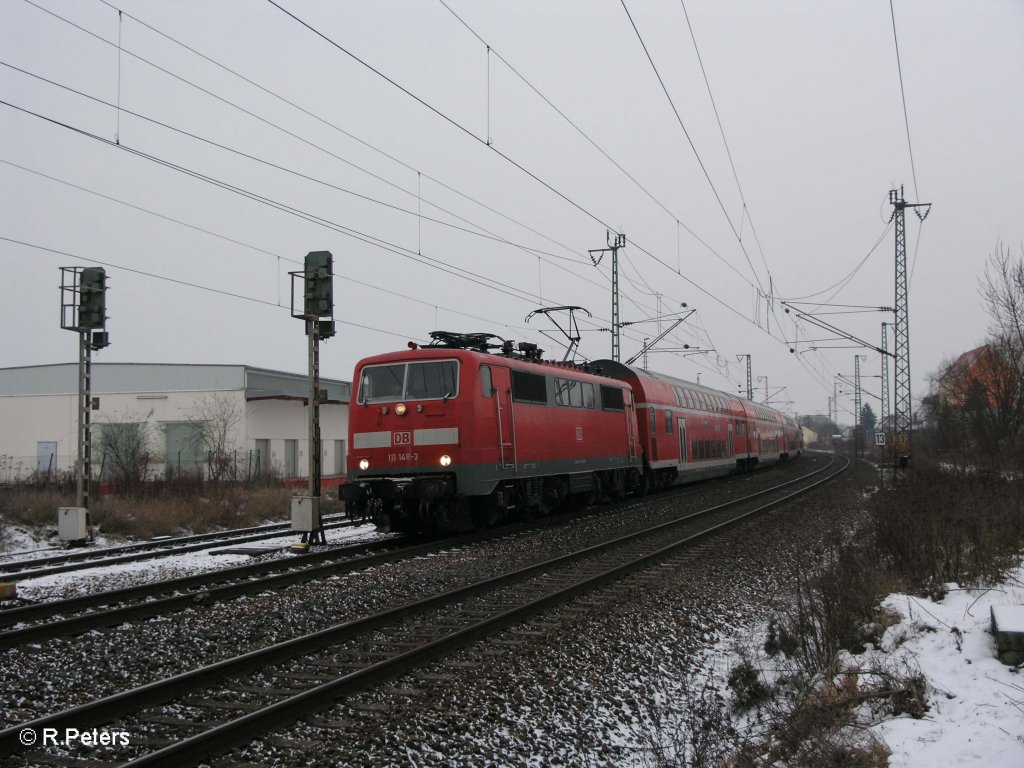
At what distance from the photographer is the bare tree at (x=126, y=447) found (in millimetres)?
21500

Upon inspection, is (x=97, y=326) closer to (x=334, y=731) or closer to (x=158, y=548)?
(x=158, y=548)

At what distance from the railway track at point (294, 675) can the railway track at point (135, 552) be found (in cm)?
600

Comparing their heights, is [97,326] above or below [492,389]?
above

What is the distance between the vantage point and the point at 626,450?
66.1ft

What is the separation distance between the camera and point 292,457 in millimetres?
38562

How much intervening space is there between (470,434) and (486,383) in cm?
100

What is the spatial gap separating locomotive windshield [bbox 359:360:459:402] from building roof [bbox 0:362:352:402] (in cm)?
2513

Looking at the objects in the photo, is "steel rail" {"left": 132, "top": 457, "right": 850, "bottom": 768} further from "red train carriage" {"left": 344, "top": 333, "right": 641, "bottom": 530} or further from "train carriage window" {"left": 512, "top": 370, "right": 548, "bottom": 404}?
"train carriage window" {"left": 512, "top": 370, "right": 548, "bottom": 404}

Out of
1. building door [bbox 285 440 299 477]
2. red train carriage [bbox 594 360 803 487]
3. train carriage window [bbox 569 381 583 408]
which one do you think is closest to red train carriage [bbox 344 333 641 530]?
train carriage window [bbox 569 381 583 408]

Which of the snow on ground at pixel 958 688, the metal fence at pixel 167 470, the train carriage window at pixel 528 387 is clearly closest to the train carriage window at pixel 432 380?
the train carriage window at pixel 528 387

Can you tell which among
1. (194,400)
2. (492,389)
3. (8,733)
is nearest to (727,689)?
(8,733)

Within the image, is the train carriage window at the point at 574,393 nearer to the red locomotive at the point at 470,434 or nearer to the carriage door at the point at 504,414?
the red locomotive at the point at 470,434

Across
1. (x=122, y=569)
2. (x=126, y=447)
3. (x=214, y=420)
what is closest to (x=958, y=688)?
(x=122, y=569)

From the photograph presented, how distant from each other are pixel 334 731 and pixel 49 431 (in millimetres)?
40463
